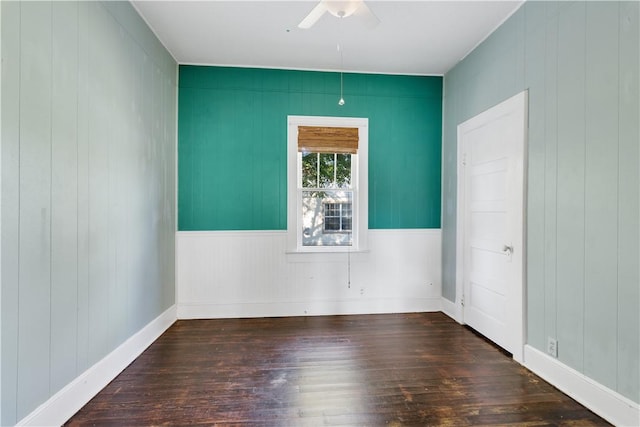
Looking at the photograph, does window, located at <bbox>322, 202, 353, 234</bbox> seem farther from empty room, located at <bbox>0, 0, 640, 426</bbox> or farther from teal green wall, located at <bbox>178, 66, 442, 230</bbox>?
teal green wall, located at <bbox>178, 66, 442, 230</bbox>

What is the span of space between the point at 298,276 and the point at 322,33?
2558mm

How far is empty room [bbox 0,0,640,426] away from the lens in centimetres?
175

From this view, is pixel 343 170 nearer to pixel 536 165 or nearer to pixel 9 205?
pixel 536 165

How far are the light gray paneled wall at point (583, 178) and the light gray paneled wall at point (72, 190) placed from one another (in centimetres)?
317

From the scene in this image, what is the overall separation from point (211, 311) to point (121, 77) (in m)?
2.48

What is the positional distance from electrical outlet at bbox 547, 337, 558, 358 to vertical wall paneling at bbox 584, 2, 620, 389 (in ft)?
0.75

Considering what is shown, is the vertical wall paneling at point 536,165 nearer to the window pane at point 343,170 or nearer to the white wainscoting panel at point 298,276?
the white wainscoting panel at point 298,276

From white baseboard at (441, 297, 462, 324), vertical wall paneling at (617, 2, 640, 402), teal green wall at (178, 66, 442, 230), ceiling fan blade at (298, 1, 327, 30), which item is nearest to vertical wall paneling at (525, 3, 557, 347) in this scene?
vertical wall paneling at (617, 2, 640, 402)

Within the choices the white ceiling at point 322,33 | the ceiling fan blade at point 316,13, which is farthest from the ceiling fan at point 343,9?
the white ceiling at point 322,33

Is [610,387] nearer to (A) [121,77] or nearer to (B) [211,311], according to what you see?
(B) [211,311]

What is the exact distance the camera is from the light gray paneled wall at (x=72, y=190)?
150 cm

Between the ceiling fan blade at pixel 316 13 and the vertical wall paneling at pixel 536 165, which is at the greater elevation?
the ceiling fan blade at pixel 316 13

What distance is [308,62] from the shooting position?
11.5 ft

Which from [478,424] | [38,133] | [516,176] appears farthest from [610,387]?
[38,133]
